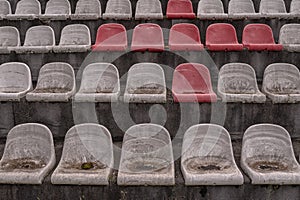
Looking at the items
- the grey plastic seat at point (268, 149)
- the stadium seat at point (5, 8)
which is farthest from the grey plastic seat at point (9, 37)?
the grey plastic seat at point (268, 149)

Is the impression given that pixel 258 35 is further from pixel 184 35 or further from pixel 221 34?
pixel 184 35

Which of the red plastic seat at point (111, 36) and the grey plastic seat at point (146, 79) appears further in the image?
the red plastic seat at point (111, 36)

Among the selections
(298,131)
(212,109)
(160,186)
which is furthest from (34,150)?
(298,131)

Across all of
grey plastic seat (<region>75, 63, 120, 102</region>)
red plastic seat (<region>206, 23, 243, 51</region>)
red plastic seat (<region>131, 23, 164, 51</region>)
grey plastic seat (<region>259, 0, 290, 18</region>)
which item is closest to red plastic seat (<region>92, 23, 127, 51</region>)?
red plastic seat (<region>131, 23, 164, 51</region>)

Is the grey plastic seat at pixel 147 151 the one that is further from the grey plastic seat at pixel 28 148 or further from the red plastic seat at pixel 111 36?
the red plastic seat at pixel 111 36

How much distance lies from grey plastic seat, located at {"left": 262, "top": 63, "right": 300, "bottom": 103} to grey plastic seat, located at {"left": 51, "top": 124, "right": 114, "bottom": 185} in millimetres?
1744

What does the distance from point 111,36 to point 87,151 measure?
6.39ft

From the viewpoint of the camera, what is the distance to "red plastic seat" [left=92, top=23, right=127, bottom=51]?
496 centimetres

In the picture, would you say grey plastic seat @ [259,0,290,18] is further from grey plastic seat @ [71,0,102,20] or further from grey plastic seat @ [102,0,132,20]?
grey plastic seat @ [71,0,102,20]

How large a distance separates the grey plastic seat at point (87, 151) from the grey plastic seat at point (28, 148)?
14 cm

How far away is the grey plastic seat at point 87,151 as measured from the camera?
11.5 feet

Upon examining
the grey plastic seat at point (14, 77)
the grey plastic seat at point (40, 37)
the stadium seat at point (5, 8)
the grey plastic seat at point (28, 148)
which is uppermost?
the stadium seat at point (5, 8)

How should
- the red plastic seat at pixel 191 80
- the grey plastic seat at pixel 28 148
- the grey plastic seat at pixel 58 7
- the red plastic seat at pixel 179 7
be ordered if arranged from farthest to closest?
1. the grey plastic seat at pixel 58 7
2. the red plastic seat at pixel 179 7
3. the red plastic seat at pixel 191 80
4. the grey plastic seat at pixel 28 148

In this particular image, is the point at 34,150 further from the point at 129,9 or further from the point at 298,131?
the point at 129,9
